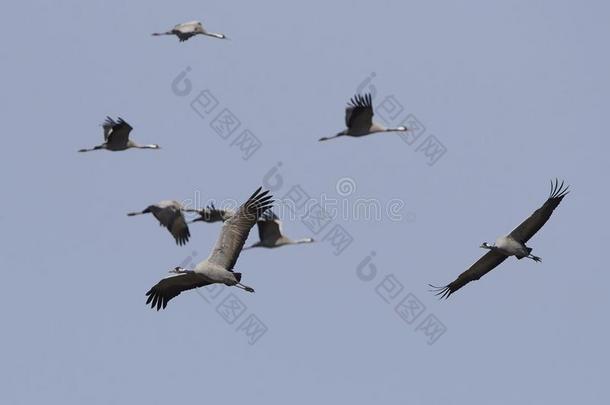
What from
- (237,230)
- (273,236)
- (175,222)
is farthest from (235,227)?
(273,236)

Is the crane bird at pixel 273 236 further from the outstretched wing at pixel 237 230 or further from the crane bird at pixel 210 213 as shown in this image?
the outstretched wing at pixel 237 230

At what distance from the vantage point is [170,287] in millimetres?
21453

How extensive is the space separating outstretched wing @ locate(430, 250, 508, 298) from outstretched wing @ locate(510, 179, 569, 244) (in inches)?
37.1

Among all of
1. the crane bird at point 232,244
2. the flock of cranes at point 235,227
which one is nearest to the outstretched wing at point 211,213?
the flock of cranes at point 235,227

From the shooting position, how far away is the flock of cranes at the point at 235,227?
20.3 m

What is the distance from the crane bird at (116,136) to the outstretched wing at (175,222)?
3.17 metres

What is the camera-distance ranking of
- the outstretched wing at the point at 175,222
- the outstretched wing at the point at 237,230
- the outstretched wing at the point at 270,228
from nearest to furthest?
the outstretched wing at the point at 237,230 → the outstretched wing at the point at 175,222 → the outstretched wing at the point at 270,228

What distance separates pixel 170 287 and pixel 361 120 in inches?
281

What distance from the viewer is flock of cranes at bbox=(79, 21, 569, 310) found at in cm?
2033

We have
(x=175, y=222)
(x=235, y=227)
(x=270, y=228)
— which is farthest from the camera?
(x=270, y=228)

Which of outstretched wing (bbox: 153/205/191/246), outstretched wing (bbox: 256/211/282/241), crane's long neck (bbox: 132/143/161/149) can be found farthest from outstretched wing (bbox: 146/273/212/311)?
crane's long neck (bbox: 132/143/161/149)

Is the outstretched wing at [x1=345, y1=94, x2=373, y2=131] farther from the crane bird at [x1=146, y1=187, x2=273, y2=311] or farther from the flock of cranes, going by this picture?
the crane bird at [x1=146, y1=187, x2=273, y2=311]

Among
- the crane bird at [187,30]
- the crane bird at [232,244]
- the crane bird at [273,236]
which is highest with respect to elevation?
the crane bird at [187,30]

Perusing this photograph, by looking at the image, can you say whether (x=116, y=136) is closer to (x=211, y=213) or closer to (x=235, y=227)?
(x=211, y=213)
